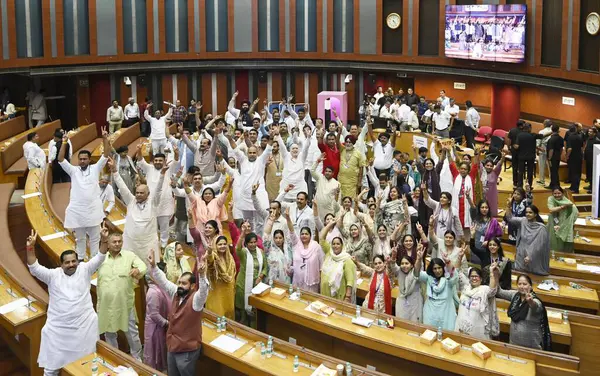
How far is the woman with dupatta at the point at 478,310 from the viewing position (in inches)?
284

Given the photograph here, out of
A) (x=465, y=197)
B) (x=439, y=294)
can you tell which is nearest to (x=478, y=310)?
(x=439, y=294)

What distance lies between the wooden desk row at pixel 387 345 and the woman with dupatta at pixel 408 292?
0.40m

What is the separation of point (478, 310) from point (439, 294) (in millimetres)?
434

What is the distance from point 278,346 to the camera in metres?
6.79

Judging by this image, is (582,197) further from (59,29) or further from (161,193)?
(59,29)

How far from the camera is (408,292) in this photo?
7.65 metres

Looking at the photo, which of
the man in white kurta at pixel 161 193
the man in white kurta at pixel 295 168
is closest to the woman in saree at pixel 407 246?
the man in white kurta at pixel 295 168

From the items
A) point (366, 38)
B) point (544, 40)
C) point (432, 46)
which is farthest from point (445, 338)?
point (366, 38)

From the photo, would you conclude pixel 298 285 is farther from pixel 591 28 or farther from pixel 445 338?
pixel 591 28

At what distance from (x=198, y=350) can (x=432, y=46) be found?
1659 centimetres

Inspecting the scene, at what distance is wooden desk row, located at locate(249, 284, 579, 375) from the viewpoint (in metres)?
6.54

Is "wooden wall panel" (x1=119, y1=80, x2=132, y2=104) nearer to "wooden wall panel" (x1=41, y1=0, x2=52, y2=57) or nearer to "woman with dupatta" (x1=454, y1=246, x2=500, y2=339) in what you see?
"wooden wall panel" (x1=41, y1=0, x2=52, y2=57)

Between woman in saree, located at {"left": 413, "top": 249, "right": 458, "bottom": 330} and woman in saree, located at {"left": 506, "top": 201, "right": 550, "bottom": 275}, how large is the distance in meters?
1.97

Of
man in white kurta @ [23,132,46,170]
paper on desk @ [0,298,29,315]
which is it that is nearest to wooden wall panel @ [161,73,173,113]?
man in white kurta @ [23,132,46,170]
